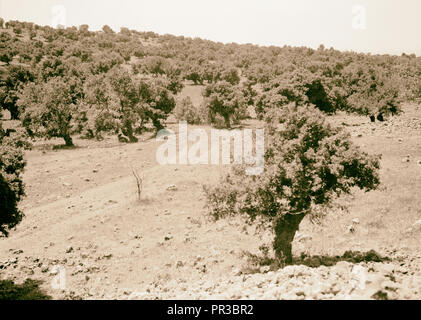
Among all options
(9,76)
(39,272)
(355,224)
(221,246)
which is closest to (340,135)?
(355,224)

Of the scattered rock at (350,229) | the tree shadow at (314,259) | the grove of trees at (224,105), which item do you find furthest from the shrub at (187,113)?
the tree shadow at (314,259)

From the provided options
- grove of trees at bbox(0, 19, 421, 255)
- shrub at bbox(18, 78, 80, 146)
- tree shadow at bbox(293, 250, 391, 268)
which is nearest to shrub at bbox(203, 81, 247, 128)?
grove of trees at bbox(0, 19, 421, 255)

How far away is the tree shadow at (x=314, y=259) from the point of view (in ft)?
59.0

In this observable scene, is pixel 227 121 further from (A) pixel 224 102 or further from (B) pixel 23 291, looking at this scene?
(B) pixel 23 291

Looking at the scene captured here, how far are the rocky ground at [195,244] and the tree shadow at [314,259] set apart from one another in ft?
0.20

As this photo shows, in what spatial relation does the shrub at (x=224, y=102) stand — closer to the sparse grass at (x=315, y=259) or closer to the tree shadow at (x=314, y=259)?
the sparse grass at (x=315, y=259)

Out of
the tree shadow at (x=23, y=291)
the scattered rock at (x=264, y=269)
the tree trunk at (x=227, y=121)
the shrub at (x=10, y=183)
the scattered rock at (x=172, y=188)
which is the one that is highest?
the tree trunk at (x=227, y=121)

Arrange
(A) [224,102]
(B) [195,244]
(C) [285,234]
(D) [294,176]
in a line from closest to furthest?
(D) [294,176], (C) [285,234], (B) [195,244], (A) [224,102]

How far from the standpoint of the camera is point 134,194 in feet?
111

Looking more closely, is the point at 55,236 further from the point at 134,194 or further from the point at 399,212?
the point at 399,212

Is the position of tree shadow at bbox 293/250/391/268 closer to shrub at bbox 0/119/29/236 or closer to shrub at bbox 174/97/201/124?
shrub at bbox 0/119/29/236

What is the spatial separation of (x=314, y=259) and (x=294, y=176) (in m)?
5.24

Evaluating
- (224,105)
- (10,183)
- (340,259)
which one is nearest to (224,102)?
(224,105)

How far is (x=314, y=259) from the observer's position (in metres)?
18.8
